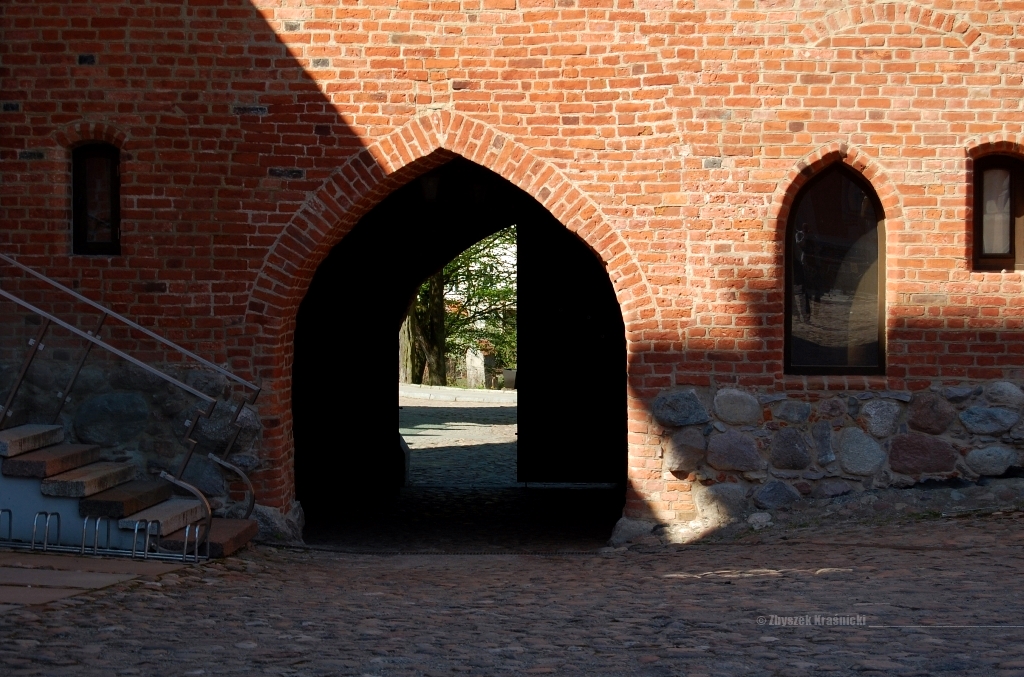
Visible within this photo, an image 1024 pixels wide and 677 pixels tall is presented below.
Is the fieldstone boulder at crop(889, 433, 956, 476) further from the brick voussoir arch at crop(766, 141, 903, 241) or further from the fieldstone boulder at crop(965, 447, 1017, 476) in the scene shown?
the brick voussoir arch at crop(766, 141, 903, 241)

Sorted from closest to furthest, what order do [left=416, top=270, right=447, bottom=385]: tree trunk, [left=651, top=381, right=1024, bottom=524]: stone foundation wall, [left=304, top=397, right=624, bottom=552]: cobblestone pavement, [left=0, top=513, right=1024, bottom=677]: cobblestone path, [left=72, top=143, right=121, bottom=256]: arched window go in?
[left=0, top=513, right=1024, bottom=677]: cobblestone path < [left=651, top=381, right=1024, bottom=524]: stone foundation wall < [left=72, top=143, right=121, bottom=256]: arched window < [left=304, top=397, right=624, bottom=552]: cobblestone pavement < [left=416, top=270, right=447, bottom=385]: tree trunk

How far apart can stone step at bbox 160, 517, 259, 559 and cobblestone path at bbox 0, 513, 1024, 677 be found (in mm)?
127

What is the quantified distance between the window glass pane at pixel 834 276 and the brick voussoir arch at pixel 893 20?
3.22ft

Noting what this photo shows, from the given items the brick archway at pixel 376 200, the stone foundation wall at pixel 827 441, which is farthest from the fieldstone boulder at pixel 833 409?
the brick archway at pixel 376 200

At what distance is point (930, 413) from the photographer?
755 centimetres

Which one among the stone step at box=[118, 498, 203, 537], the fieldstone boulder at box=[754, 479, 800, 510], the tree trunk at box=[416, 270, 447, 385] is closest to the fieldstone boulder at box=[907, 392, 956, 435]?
the fieldstone boulder at box=[754, 479, 800, 510]

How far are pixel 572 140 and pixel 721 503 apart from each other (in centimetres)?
271

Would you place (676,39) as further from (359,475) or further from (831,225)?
(359,475)

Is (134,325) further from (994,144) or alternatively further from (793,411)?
(994,144)

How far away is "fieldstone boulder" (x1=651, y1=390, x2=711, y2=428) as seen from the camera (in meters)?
7.61

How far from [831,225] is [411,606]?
13.6 feet

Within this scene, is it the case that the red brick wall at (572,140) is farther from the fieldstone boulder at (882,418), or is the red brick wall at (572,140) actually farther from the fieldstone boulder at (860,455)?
the fieldstone boulder at (860,455)

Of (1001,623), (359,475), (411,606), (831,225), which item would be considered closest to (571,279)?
(359,475)

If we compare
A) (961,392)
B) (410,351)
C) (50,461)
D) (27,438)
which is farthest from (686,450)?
(410,351)
